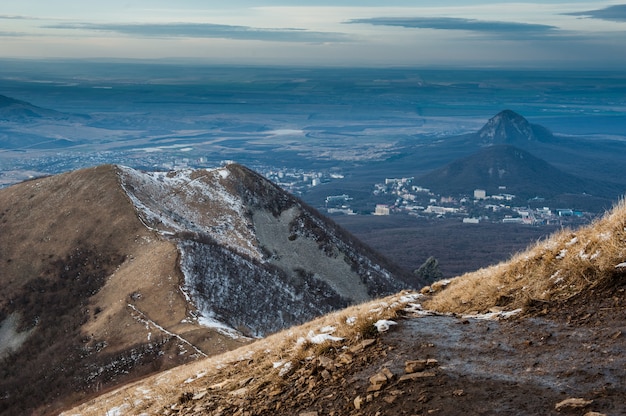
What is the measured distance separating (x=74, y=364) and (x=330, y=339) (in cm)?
3536

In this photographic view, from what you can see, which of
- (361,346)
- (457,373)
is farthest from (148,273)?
(457,373)

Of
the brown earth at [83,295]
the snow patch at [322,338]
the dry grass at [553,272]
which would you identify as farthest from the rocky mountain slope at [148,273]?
the snow patch at [322,338]

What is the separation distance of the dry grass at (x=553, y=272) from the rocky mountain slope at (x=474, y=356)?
0.03m

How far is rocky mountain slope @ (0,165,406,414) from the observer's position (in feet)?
135

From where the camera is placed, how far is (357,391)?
9844mm

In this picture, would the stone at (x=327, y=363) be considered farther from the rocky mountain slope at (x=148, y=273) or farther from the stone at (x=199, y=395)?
the rocky mountain slope at (x=148, y=273)

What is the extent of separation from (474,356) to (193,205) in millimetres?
72920

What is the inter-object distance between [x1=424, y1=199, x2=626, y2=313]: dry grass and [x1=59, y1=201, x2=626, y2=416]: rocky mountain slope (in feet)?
0.09

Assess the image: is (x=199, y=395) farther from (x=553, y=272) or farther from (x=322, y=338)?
Answer: (x=553, y=272)

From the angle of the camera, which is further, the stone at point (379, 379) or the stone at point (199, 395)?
the stone at point (199, 395)

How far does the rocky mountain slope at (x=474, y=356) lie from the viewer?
8830mm

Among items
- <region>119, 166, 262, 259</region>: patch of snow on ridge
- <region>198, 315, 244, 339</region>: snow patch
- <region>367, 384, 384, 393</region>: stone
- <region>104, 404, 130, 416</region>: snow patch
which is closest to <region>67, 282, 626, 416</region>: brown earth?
<region>367, 384, 384, 393</region>: stone

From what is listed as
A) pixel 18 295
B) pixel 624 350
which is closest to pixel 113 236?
pixel 18 295

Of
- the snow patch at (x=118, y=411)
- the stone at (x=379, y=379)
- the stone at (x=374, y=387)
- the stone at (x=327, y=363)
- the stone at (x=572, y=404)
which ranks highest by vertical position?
the stone at (x=572, y=404)
